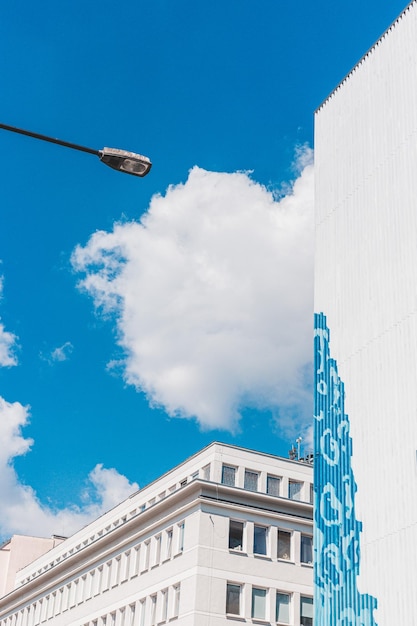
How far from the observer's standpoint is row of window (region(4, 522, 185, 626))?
64.5 meters

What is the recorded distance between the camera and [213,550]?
60906mm

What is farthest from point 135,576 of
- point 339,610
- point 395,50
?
point 395,50

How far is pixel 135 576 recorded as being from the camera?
223 feet

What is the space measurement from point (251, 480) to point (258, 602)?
382 inches

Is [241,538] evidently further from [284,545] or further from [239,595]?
[239,595]

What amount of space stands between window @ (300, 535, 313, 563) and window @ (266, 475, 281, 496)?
428 cm

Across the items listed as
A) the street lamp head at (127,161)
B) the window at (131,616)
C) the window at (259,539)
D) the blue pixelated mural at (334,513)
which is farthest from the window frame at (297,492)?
the street lamp head at (127,161)

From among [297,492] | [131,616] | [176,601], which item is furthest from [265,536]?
[131,616]

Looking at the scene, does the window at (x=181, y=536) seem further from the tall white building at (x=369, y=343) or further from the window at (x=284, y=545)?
the tall white building at (x=369, y=343)

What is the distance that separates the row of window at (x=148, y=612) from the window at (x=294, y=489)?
12.7 metres

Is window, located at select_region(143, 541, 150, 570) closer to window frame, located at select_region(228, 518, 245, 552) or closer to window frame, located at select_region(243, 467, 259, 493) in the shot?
window frame, located at select_region(228, 518, 245, 552)

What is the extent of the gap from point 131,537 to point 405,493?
126 feet

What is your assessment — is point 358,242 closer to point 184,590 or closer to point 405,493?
point 405,493

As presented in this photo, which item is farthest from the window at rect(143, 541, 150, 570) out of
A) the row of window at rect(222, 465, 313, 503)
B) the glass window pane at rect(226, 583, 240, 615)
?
the glass window pane at rect(226, 583, 240, 615)
